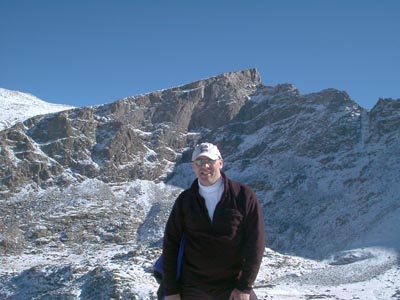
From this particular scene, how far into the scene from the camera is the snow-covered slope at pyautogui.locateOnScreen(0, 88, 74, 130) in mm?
97650

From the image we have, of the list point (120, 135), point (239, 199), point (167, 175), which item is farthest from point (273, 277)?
point (120, 135)

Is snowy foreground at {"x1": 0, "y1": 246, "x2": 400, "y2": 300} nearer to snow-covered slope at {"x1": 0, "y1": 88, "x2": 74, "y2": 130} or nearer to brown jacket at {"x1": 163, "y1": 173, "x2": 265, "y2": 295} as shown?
brown jacket at {"x1": 163, "y1": 173, "x2": 265, "y2": 295}

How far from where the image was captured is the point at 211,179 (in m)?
5.29

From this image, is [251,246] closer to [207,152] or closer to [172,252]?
[172,252]

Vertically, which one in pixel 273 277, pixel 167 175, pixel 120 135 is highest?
pixel 120 135

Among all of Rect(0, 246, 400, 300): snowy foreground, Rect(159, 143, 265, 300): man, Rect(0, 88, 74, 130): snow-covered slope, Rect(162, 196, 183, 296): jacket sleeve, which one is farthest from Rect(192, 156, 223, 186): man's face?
Rect(0, 88, 74, 130): snow-covered slope

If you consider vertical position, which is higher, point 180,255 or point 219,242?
point 219,242

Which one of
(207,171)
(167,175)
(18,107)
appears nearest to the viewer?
(207,171)

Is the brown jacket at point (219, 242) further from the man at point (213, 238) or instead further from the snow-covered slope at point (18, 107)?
the snow-covered slope at point (18, 107)

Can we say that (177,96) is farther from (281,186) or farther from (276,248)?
(276,248)

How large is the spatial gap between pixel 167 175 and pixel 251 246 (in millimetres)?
76604

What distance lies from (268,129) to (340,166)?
65.0ft

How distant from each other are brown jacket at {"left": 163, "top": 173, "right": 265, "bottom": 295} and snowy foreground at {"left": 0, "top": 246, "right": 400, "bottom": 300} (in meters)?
21.8

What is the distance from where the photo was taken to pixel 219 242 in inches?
200
